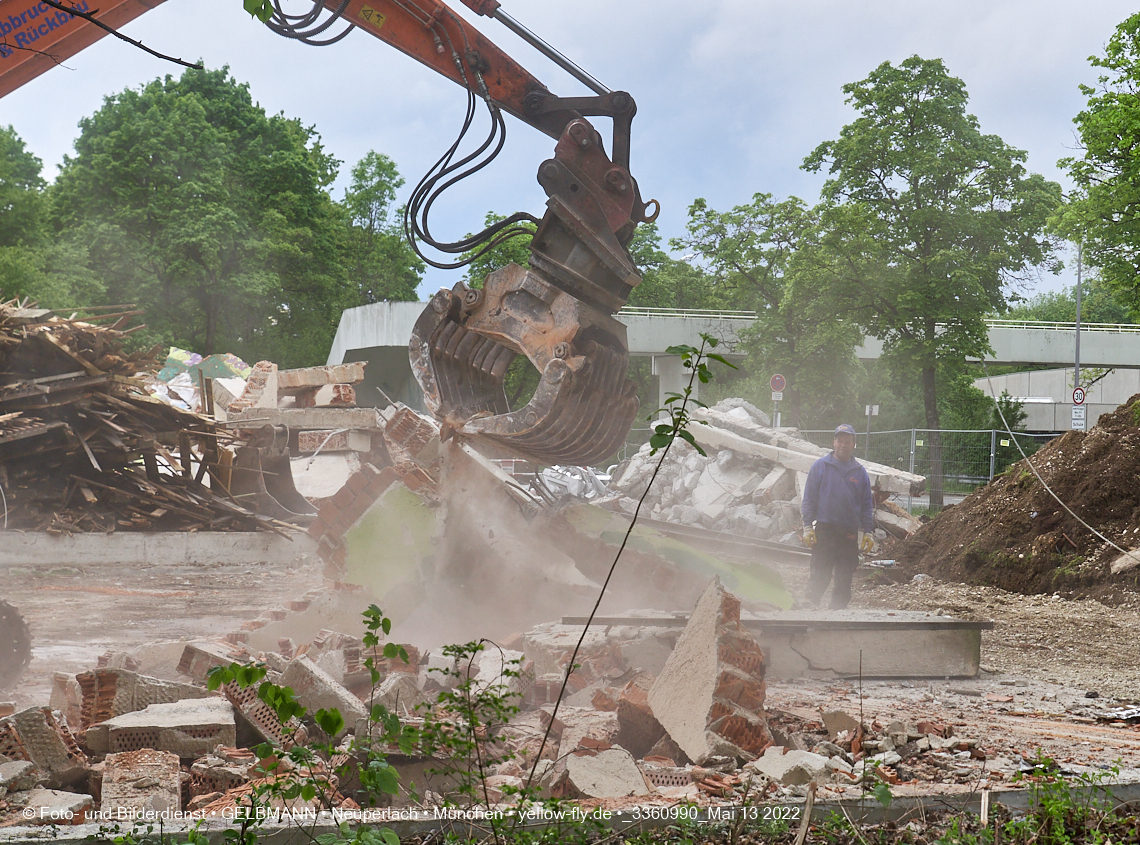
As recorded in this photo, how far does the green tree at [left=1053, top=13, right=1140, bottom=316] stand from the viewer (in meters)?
15.8

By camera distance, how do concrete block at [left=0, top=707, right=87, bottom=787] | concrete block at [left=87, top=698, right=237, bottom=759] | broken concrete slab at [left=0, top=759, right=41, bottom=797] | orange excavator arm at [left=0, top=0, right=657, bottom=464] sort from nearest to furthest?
broken concrete slab at [left=0, top=759, right=41, bottom=797] → concrete block at [left=0, top=707, right=87, bottom=787] → concrete block at [left=87, top=698, right=237, bottom=759] → orange excavator arm at [left=0, top=0, right=657, bottom=464]

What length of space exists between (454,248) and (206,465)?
353 inches

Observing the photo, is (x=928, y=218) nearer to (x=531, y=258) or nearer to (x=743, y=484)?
(x=743, y=484)

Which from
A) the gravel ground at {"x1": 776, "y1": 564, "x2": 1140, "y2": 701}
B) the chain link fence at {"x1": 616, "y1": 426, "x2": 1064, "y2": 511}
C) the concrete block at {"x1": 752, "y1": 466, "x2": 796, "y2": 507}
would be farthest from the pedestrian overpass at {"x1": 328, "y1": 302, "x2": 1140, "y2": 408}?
the gravel ground at {"x1": 776, "y1": 564, "x2": 1140, "y2": 701}

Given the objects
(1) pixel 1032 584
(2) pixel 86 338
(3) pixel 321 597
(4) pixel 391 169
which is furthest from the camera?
(4) pixel 391 169

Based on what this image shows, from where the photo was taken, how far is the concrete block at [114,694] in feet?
12.5

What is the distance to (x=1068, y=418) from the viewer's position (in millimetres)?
36219

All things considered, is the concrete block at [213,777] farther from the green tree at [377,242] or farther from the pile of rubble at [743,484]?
the green tree at [377,242]

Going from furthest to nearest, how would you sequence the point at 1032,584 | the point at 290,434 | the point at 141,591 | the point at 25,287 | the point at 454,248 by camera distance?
the point at 25,287, the point at 290,434, the point at 1032,584, the point at 141,591, the point at 454,248

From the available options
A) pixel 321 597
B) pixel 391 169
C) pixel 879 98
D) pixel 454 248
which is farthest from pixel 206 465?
pixel 391 169

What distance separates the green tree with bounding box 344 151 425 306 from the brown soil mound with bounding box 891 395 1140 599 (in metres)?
32.4

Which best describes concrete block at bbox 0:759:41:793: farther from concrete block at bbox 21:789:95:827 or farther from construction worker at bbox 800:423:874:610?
construction worker at bbox 800:423:874:610

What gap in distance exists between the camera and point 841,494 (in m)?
7.91

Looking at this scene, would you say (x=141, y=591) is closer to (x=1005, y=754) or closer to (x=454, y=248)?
(x=454, y=248)
